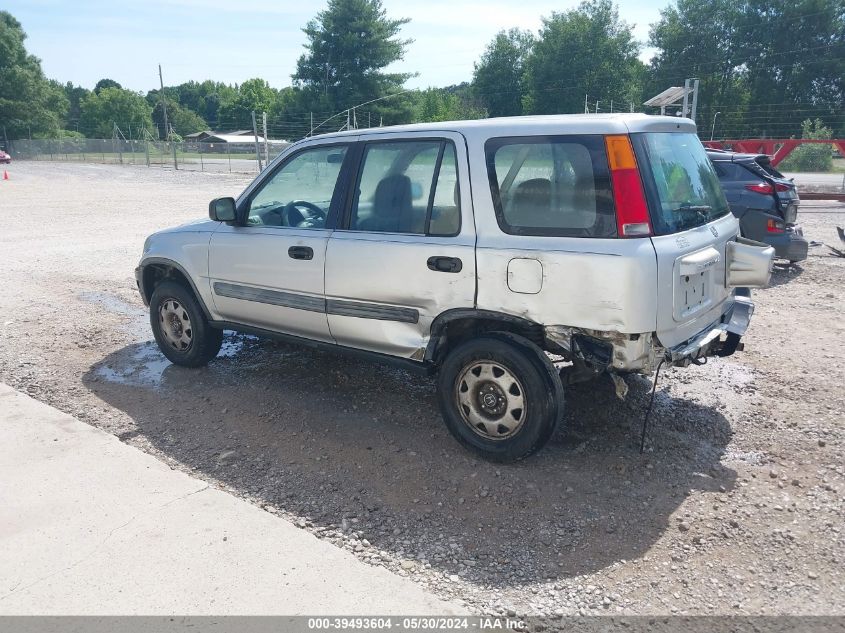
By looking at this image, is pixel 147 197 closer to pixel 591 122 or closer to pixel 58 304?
pixel 58 304

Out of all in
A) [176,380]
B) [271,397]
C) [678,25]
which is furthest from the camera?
[678,25]

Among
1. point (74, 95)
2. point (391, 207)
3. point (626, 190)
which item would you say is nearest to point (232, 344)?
point (391, 207)

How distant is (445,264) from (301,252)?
3.99 feet

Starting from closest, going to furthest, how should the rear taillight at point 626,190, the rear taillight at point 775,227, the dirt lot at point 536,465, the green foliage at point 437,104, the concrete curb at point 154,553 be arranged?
the concrete curb at point 154,553, the dirt lot at point 536,465, the rear taillight at point 626,190, the rear taillight at point 775,227, the green foliage at point 437,104

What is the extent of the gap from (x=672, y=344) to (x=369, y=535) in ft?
6.26

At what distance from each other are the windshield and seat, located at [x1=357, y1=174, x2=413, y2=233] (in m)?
1.45

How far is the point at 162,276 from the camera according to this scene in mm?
6027

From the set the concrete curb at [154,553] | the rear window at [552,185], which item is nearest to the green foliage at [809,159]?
the rear window at [552,185]

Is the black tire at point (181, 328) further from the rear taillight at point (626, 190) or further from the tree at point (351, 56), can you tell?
the tree at point (351, 56)

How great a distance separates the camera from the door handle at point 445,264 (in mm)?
4000

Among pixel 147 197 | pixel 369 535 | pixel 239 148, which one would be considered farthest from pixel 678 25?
pixel 369 535

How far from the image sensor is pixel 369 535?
3443 millimetres

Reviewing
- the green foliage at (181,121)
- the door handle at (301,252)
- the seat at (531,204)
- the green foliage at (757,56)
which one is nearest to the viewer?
the seat at (531,204)

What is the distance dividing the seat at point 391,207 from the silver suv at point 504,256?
1 centimetres
